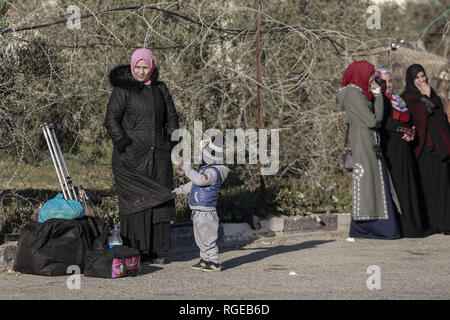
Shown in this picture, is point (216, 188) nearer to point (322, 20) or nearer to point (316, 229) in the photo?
point (316, 229)

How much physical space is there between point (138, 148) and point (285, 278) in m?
1.86

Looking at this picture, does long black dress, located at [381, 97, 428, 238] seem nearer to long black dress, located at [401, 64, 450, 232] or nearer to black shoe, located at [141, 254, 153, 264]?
long black dress, located at [401, 64, 450, 232]

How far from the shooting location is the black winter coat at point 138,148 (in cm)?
766

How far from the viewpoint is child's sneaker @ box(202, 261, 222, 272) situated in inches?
287

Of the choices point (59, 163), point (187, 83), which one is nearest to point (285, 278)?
point (59, 163)

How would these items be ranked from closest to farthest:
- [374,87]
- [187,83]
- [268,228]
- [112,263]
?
[112,263] → [374,87] → [268,228] → [187,83]

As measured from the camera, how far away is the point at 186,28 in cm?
1069

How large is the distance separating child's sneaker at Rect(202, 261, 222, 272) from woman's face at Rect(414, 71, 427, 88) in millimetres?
4070

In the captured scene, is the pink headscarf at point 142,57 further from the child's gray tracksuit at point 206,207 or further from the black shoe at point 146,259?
the black shoe at point 146,259

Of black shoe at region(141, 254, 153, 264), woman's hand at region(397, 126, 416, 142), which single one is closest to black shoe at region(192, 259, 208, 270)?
black shoe at region(141, 254, 153, 264)

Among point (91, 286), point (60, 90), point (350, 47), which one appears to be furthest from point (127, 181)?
point (350, 47)

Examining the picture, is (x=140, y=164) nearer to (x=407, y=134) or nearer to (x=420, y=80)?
(x=407, y=134)

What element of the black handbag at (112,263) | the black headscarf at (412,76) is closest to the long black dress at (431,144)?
the black headscarf at (412,76)

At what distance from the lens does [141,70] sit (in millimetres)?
7730
